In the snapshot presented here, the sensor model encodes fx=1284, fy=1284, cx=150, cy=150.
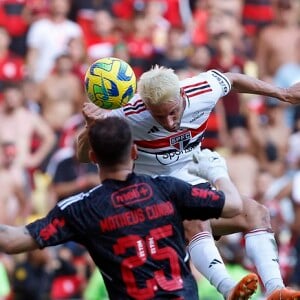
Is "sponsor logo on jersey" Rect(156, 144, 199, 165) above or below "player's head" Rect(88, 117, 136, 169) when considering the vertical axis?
below

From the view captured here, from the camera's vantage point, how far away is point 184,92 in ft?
30.7

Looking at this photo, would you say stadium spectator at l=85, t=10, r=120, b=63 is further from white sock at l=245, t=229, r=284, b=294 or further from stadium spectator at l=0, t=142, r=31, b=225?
white sock at l=245, t=229, r=284, b=294

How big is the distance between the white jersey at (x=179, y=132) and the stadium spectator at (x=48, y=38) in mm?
8314

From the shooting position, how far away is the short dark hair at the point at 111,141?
7.52 metres

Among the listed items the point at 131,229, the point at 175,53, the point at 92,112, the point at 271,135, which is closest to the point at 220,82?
the point at 92,112

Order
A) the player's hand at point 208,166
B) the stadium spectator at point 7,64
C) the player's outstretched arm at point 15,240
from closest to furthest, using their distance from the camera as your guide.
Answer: the player's outstretched arm at point 15,240 → the player's hand at point 208,166 → the stadium spectator at point 7,64

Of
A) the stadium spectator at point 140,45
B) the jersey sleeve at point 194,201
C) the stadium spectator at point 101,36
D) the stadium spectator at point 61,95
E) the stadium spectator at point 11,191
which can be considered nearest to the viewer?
the jersey sleeve at point 194,201

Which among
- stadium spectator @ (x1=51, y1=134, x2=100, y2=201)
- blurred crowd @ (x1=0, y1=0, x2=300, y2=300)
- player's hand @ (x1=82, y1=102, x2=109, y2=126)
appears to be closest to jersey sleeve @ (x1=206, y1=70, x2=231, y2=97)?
player's hand @ (x1=82, y1=102, x2=109, y2=126)

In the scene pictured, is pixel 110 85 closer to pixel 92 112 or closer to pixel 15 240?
pixel 92 112

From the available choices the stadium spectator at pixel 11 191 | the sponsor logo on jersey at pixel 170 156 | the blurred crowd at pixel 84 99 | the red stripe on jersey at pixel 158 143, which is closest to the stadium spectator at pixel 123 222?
the red stripe on jersey at pixel 158 143

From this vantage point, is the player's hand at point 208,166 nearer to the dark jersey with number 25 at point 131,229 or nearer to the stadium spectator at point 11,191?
the dark jersey with number 25 at point 131,229

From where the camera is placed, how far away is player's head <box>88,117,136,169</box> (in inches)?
296

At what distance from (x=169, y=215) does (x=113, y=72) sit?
5.73 ft

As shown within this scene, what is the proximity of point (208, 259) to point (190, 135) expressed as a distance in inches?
38.1
